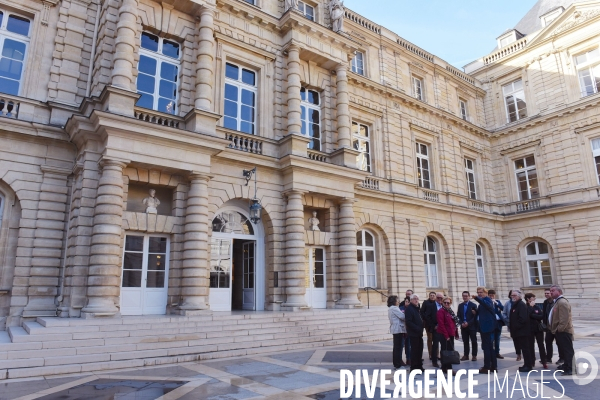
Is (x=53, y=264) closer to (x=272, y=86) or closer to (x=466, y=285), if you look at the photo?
(x=272, y=86)

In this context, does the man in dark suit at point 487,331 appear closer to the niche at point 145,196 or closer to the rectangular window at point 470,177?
the niche at point 145,196

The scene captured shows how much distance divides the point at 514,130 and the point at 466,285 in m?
10.1

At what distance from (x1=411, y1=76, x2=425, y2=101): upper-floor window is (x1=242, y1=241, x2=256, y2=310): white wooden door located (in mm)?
13246

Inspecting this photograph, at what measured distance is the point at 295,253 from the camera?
1369cm

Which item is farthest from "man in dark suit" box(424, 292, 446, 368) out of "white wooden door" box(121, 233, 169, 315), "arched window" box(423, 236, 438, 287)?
"arched window" box(423, 236, 438, 287)

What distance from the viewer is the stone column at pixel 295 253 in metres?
13.3

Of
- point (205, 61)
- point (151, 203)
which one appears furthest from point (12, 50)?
point (151, 203)

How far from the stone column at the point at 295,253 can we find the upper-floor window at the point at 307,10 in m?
8.33

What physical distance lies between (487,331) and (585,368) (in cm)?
206

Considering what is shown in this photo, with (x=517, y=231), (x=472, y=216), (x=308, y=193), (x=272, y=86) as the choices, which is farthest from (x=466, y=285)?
(x=272, y=86)

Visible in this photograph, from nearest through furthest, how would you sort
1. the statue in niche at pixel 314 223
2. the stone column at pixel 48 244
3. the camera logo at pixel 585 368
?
the camera logo at pixel 585 368 → the stone column at pixel 48 244 → the statue in niche at pixel 314 223

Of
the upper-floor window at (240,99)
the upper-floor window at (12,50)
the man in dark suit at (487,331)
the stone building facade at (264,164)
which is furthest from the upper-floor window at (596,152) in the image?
the upper-floor window at (12,50)

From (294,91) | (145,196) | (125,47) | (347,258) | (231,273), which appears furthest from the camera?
(294,91)

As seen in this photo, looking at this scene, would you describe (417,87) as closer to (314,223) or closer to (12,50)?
(314,223)
